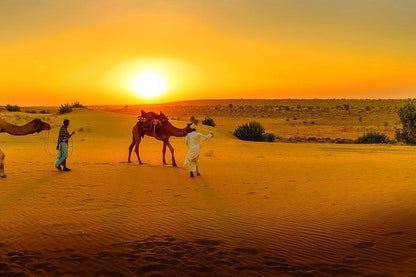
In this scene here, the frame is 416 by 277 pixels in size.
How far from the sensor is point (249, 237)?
27.3ft

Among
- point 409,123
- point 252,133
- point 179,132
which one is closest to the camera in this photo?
point 179,132

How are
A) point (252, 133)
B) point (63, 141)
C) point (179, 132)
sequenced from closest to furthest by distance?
point (63, 141)
point (179, 132)
point (252, 133)

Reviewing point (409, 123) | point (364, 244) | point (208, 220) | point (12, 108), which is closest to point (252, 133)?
point (409, 123)

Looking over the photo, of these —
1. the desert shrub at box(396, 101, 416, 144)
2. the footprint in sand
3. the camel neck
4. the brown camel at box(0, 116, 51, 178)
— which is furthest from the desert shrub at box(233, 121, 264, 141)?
the footprint in sand

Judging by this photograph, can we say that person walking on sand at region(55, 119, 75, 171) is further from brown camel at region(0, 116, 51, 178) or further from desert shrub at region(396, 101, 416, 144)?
desert shrub at region(396, 101, 416, 144)

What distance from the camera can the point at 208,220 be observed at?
31.2ft

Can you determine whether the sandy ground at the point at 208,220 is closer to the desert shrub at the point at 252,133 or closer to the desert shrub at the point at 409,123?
the desert shrub at the point at 409,123

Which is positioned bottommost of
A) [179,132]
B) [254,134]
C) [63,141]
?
[254,134]

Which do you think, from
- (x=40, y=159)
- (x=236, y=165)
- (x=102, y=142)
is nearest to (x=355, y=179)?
(x=236, y=165)

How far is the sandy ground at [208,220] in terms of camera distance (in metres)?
6.89

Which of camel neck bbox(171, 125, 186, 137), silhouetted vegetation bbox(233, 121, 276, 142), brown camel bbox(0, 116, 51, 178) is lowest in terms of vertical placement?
silhouetted vegetation bbox(233, 121, 276, 142)

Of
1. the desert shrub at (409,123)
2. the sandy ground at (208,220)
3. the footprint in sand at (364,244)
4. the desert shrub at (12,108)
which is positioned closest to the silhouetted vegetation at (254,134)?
the desert shrub at (409,123)

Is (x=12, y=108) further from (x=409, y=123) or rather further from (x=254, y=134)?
(x=409, y=123)

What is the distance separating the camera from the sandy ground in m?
6.89
